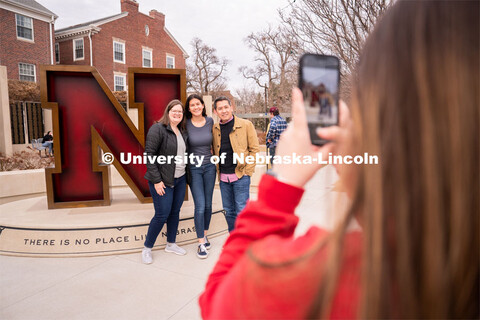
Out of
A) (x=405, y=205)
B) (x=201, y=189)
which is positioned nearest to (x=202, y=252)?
(x=201, y=189)

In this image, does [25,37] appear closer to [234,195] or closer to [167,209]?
[167,209]

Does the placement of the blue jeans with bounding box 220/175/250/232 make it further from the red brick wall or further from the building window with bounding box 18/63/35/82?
the building window with bounding box 18/63/35/82

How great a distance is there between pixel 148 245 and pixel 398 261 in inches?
146

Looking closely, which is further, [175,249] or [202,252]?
[175,249]

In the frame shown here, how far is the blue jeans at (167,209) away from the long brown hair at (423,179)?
339 centimetres

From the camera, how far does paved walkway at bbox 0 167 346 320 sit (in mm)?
2753

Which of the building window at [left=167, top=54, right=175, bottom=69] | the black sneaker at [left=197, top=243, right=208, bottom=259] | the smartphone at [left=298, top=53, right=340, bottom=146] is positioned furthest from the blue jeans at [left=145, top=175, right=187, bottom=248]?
the building window at [left=167, top=54, right=175, bottom=69]

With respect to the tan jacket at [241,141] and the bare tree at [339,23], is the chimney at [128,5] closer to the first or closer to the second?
the bare tree at [339,23]

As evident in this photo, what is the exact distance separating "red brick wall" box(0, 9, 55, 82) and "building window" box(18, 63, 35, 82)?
24 centimetres

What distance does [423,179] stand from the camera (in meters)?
0.48

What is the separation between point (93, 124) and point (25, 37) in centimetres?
1985

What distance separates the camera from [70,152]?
4738 mm

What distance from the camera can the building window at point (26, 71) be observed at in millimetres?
Result: 19400

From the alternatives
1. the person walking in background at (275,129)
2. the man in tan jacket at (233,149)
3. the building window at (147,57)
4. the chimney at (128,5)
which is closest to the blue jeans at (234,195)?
the man in tan jacket at (233,149)
